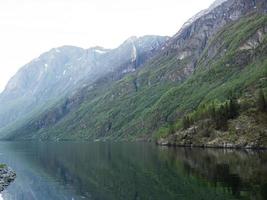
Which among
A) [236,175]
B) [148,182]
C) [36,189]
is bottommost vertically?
[36,189]

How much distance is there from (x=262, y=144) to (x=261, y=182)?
100 m

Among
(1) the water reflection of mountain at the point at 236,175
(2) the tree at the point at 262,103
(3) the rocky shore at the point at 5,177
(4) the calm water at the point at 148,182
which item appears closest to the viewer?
(1) the water reflection of mountain at the point at 236,175

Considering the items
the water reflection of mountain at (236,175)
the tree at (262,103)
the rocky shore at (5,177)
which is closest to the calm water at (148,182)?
the water reflection of mountain at (236,175)

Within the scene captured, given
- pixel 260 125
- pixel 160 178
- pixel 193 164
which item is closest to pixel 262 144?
pixel 260 125

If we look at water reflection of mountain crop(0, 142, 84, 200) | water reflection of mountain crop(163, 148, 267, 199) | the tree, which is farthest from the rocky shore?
the tree

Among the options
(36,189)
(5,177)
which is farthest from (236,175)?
(5,177)

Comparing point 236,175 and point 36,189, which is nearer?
point 236,175

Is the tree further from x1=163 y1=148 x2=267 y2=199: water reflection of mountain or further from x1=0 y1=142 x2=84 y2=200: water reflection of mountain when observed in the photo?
x1=0 y1=142 x2=84 y2=200: water reflection of mountain

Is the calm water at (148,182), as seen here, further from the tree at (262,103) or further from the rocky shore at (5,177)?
the tree at (262,103)

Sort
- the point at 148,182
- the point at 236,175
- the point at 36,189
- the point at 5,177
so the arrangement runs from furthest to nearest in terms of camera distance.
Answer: the point at 5,177 → the point at 36,189 → the point at 148,182 → the point at 236,175

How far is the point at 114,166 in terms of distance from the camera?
137250mm

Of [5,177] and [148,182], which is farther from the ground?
[148,182]

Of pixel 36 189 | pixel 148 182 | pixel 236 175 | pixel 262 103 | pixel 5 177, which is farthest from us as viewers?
pixel 262 103

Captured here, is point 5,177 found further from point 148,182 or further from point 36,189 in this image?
point 148,182
